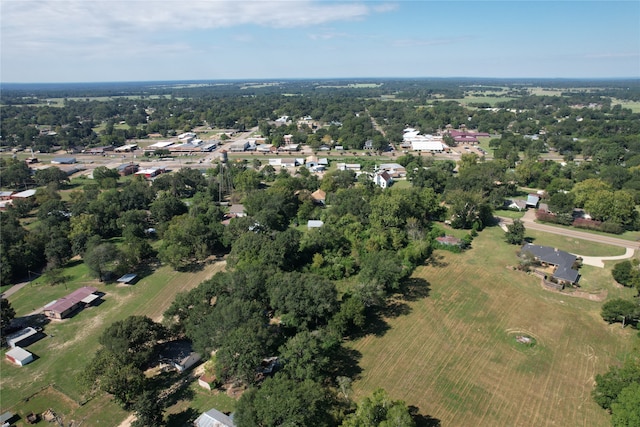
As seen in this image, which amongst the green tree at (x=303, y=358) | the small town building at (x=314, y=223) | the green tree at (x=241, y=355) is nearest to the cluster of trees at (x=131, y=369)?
the green tree at (x=241, y=355)

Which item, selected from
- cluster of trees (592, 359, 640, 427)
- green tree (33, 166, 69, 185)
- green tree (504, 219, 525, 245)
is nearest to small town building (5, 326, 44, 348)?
cluster of trees (592, 359, 640, 427)

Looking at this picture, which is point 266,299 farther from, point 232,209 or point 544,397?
point 232,209

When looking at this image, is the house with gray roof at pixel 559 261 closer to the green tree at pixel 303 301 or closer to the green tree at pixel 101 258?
the green tree at pixel 303 301

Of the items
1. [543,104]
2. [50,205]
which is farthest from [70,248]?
[543,104]

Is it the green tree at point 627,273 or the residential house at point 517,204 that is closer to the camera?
the green tree at point 627,273

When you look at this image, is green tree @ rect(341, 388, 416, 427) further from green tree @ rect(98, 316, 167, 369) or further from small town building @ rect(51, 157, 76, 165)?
small town building @ rect(51, 157, 76, 165)

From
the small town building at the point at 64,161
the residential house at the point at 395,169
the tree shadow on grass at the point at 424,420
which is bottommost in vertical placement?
the tree shadow on grass at the point at 424,420

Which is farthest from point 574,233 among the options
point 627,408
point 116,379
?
point 116,379
